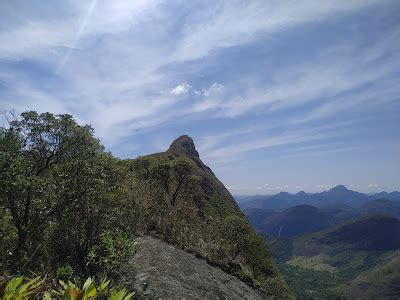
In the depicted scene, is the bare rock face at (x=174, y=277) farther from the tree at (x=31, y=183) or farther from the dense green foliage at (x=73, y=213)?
the tree at (x=31, y=183)

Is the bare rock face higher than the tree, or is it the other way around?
the tree

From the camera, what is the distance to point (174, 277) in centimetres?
1143

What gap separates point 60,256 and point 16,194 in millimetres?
2833

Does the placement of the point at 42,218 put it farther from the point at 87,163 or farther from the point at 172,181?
the point at 172,181

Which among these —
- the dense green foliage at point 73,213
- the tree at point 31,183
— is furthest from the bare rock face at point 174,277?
the tree at point 31,183

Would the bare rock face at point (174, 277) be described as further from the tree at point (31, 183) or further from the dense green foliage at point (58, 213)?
the tree at point (31, 183)

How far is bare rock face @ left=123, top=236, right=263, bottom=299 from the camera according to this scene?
1039 centimetres

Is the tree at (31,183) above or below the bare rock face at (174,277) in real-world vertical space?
above

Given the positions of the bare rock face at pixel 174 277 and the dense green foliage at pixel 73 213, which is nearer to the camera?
the bare rock face at pixel 174 277

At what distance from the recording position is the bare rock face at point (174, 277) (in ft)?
34.1

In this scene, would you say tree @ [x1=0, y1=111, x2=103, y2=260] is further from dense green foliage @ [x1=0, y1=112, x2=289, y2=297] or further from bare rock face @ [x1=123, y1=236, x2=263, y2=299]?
bare rock face @ [x1=123, y1=236, x2=263, y2=299]

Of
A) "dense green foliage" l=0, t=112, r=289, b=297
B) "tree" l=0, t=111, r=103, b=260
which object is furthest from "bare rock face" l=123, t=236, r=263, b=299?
"tree" l=0, t=111, r=103, b=260

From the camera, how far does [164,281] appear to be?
1079 centimetres

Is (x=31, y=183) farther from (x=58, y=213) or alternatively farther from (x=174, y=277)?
(x=174, y=277)
